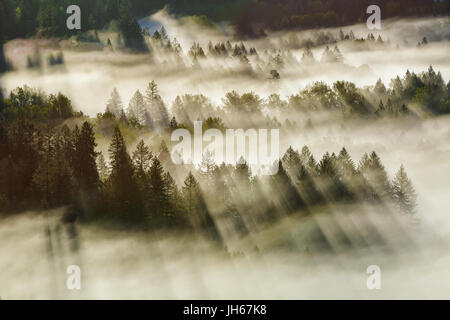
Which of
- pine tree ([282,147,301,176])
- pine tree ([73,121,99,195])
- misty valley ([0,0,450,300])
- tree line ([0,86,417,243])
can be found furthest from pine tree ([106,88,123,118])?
pine tree ([282,147,301,176])

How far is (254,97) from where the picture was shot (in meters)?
47.8

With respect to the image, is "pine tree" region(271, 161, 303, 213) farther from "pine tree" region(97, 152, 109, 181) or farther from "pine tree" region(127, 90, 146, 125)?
"pine tree" region(97, 152, 109, 181)

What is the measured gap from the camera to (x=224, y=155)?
44125 mm

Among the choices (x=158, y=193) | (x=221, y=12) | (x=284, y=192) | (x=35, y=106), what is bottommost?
(x=158, y=193)

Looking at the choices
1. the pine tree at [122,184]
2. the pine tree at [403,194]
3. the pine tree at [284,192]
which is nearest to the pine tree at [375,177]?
the pine tree at [403,194]

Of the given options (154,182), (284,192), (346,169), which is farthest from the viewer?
(346,169)

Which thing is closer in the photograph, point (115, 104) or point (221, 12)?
point (115, 104)

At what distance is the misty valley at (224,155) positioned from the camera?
37.2 meters

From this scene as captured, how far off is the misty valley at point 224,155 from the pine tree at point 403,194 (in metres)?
0.21

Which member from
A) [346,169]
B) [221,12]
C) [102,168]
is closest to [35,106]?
[102,168]

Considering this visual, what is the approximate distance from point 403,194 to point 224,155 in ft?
59.3

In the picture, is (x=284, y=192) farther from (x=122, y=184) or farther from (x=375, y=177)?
(x=122, y=184)

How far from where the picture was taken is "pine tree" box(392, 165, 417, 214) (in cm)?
4512

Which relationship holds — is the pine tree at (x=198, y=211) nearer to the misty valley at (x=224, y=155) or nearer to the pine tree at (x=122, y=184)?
the misty valley at (x=224, y=155)
